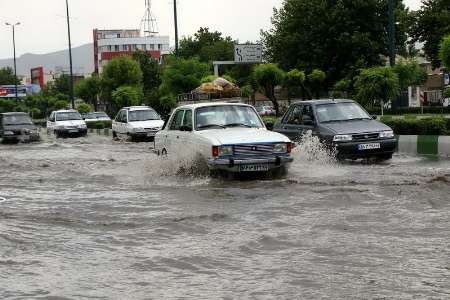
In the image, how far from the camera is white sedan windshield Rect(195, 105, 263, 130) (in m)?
12.4

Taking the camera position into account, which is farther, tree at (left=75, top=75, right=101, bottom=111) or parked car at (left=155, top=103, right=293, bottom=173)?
tree at (left=75, top=75, right=101, bottom=111)

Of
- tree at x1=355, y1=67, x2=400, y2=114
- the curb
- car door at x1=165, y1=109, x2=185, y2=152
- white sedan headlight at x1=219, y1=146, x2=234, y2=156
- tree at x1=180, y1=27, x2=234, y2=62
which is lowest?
the curb

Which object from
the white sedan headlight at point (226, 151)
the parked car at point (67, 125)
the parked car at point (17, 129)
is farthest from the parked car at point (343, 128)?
the parked car at point (67, 125)

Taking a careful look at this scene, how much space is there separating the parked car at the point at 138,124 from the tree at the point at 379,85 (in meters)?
8.39

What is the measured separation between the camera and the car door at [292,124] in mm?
15580

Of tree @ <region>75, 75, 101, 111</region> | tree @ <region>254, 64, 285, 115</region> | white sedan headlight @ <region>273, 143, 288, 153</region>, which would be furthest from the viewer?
tree @ <region>75, 75, 101, 111</region>

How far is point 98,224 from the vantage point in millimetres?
8148

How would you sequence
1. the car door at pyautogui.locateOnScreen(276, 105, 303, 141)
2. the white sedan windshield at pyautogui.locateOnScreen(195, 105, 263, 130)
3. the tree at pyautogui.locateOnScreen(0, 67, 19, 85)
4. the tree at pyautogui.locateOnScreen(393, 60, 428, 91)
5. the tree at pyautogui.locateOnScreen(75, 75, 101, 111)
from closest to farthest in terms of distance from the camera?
the white sedan windshield at pyautogui.locateOnScreen(195, 105, 263, 130), the car door at pyautogui.locateOnScreen(276, 105, 303, 141), the tree at pyautogui.locateOnScreen(393, 60, 428, 91), the tree at pyautogui.locateOnScreen(75, 75, 101, 111), the tree at pyautogui.locateOnScreen(0, 67, 19, 85)

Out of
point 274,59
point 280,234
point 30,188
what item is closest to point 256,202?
point 280,234

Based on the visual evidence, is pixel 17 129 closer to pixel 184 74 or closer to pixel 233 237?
pixel 184 74

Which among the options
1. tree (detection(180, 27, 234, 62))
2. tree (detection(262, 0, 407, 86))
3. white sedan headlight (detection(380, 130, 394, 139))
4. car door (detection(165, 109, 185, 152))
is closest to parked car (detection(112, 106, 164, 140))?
A: car door (detection(165, 109, 185, 152))

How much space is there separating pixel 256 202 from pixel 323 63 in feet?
118

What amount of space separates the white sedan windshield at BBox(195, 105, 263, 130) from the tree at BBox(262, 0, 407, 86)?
30.2m

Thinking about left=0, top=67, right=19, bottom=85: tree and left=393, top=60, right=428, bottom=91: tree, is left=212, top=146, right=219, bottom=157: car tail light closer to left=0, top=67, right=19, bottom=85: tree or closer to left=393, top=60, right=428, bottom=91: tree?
left=393, top=60, right=428, bottom=91: tree
